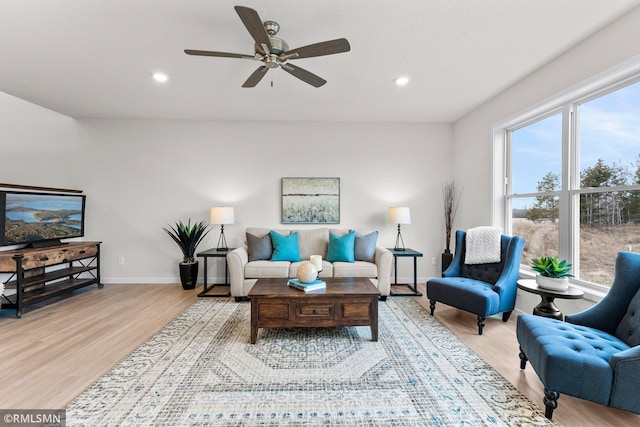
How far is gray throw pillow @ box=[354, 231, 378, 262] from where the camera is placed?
3.93 metres

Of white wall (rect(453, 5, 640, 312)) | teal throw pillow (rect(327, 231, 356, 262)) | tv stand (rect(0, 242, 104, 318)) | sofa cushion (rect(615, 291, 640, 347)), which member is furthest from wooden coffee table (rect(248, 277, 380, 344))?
tv stand (rect(0, 242, 104, 318))

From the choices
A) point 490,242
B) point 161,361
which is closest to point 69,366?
point 161,361

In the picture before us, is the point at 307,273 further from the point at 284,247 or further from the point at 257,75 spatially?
the point at 257,75

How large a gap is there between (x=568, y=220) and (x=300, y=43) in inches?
122

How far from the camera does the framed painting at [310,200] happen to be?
4.52 metres

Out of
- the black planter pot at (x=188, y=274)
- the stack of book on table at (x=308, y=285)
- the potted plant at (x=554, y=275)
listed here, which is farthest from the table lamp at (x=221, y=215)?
the potted plant at (x=554, y=275)

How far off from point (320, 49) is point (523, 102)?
259 cm

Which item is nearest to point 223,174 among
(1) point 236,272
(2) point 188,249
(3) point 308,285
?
(2) point 188,249

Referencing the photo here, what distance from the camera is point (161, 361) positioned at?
2.19 m

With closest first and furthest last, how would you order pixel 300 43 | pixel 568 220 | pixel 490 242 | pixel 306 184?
pixel 300 43, pixel 568 220, pixel 490 242, pixel 306 184

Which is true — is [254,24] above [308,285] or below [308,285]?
above

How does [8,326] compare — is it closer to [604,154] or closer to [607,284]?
→ [607,284]

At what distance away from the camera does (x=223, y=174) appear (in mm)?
4531

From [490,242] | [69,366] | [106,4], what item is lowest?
[69,366]
